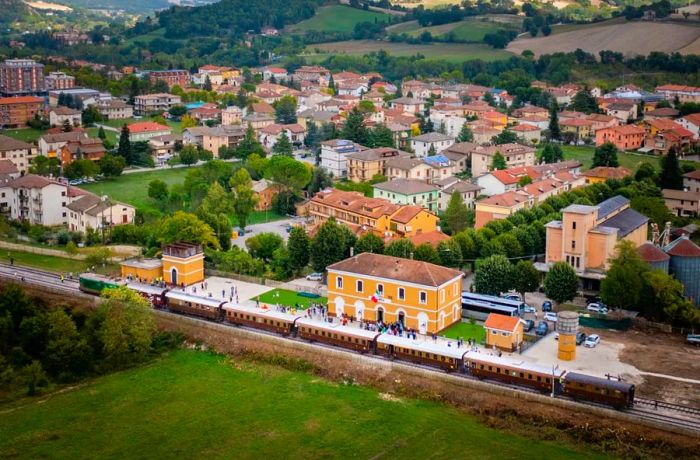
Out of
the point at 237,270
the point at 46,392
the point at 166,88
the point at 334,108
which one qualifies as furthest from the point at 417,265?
the point at 166,88

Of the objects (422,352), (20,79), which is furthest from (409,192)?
(20,79)

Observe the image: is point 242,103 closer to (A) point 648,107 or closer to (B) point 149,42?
(A) point 648,107

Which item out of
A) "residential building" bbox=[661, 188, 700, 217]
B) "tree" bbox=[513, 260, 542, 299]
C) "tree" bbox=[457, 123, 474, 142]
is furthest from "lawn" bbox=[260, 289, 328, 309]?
"tree" bbox=[457, 123, 474, 142]

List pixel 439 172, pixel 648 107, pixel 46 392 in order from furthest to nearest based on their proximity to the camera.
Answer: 1. pixel 648 107
2. pixel 439 172
3. pixel 46 392

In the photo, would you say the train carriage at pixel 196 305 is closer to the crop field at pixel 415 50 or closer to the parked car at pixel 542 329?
the parked car at pixel 542 329

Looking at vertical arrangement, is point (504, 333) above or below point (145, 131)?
below

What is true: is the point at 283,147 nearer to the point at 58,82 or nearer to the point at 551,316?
the point at 551,316

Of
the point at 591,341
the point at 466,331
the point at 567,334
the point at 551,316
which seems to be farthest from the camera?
the point at 551,316
